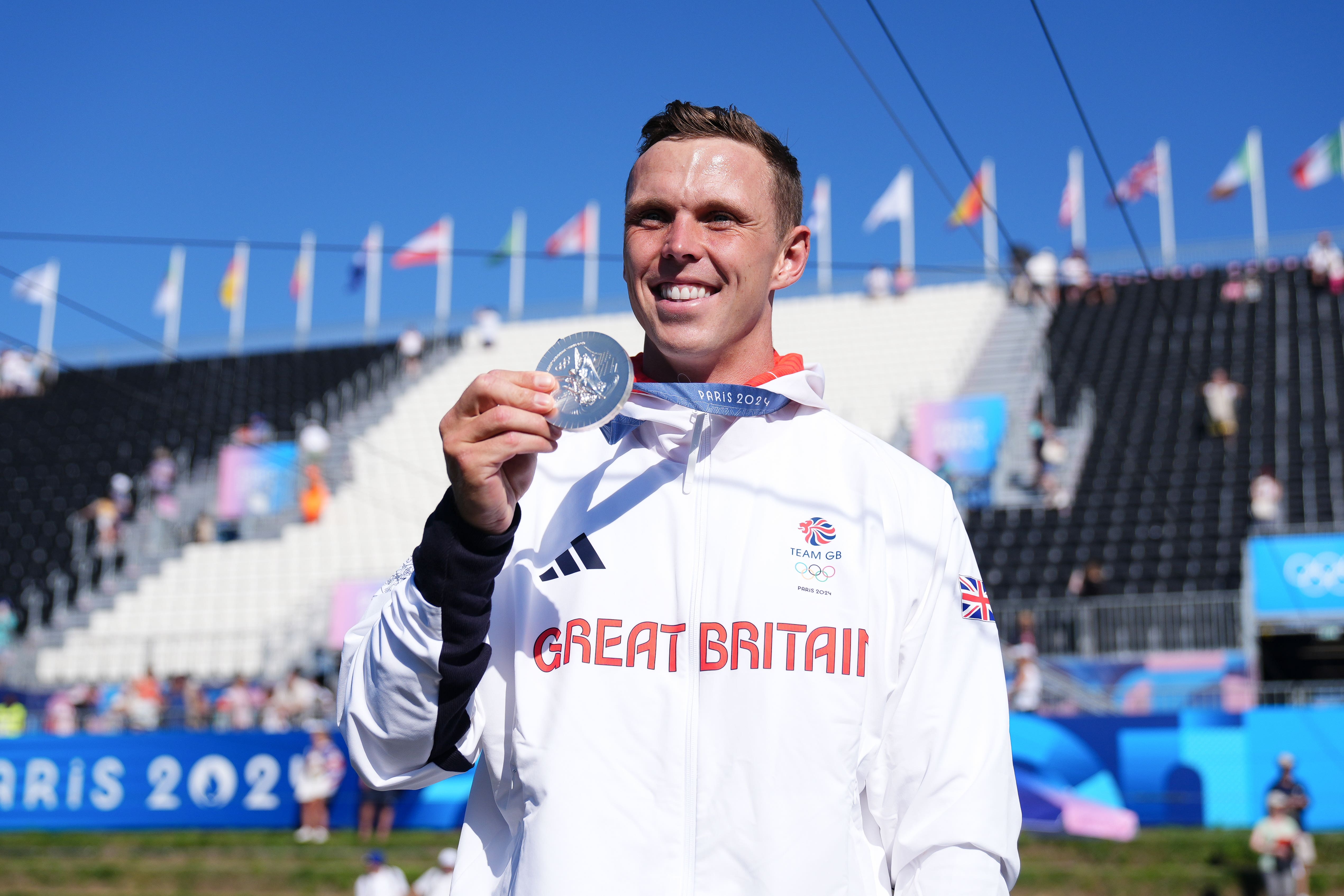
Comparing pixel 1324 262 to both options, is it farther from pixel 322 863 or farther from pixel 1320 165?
pixel 322 863

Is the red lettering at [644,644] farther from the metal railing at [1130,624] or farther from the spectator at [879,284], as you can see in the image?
the spectator at [879,284]

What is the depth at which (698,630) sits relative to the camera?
2074mm

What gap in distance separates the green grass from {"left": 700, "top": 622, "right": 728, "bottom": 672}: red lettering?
392 inches

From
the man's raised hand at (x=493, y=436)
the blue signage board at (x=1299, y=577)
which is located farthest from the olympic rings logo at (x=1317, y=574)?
A: the man's raised hand at (x=493, y=436)

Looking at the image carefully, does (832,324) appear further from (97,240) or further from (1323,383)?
(97,240)

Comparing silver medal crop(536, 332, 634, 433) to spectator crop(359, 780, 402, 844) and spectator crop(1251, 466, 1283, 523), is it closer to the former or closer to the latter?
Answer: spectator crop(359, 780, 402, 844)

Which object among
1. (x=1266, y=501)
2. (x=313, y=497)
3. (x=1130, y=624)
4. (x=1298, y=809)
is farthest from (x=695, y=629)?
(x=313, y=497)

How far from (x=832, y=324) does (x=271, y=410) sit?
40.7 ft

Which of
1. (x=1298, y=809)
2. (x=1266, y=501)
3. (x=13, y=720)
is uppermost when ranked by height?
(x=1266, y=501)

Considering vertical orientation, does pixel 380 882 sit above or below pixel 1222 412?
below

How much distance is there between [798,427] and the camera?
229 cm

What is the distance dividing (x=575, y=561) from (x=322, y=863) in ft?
39.7

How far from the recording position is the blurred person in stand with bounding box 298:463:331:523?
24266 millimetres

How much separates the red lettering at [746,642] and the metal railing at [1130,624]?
1383 cm
